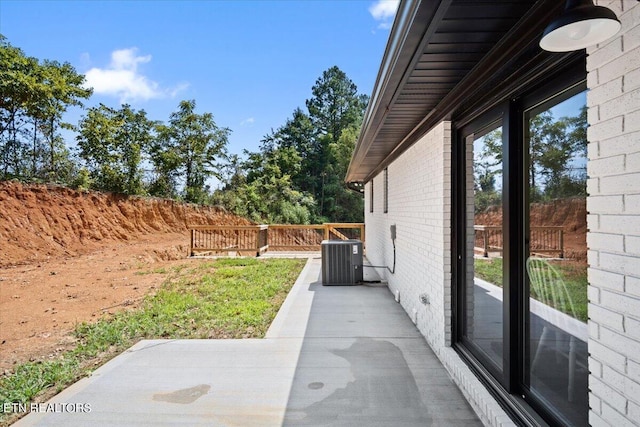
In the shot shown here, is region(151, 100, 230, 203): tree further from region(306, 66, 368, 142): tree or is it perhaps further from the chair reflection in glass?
the chair reflection in glass

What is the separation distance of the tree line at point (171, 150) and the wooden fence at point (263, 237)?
3.30m

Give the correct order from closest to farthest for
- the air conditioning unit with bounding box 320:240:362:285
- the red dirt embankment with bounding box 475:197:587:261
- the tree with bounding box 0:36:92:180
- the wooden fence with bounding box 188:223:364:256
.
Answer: the red dirt embankment with bounding box 475:197:587:261
the air conditioning unit with bounding box 320:240:362:285
the tree with bounding box 0:36:92:180
the wooden fence with bounding box 188:223:364:256

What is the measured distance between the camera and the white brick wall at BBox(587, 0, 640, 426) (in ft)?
3.90

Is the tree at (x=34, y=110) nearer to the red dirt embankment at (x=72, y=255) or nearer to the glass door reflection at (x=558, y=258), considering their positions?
the red dirt embankment at (x=72, y=255)

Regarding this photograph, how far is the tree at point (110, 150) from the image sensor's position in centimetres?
1434

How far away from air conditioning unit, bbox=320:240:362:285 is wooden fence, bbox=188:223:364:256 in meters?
4.80

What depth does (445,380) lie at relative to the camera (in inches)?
108

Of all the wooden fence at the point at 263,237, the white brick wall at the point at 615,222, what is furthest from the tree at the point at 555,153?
the wooden fence at the point at 263,237

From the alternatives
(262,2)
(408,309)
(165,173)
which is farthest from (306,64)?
(408,309)

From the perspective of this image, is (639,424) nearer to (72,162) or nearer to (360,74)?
(72,162)

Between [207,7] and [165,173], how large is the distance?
965cm

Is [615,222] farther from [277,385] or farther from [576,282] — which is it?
[277,385]

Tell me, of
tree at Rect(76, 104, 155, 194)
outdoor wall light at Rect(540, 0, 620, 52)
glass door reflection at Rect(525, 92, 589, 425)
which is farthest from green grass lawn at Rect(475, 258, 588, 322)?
tree at Rect(76, 104, 155, 194)

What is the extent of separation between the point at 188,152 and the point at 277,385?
18062mm
